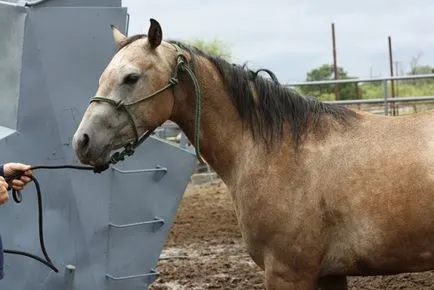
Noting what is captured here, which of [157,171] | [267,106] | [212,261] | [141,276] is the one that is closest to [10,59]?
[157,171]

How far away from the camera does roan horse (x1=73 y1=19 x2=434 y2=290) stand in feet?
11.2

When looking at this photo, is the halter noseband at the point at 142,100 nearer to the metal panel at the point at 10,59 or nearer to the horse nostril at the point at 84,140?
the horse nostril at the point at 84,140

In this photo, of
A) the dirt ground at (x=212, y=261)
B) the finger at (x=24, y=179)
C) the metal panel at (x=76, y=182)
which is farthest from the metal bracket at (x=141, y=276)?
the finger at (x=24, y=179)

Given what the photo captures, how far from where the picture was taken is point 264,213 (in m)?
3.60

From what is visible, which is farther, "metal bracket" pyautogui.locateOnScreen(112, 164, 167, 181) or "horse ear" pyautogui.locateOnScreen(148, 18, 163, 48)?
"metal bracket" pyautogui.locateOnScreen(112, 164, 167, 181)

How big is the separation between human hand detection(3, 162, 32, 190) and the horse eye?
0.65m

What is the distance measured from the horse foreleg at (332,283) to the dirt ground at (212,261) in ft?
6.02

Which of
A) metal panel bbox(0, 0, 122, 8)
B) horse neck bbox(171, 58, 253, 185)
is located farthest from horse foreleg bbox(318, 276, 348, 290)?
metal panel bbox(0, 0, 122, 8)

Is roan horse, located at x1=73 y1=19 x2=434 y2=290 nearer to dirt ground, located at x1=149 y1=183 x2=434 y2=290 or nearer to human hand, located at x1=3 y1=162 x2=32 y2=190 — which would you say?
human hand, located at x1=3 y1=162 x2=32 y2=190

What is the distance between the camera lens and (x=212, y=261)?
6.93 m

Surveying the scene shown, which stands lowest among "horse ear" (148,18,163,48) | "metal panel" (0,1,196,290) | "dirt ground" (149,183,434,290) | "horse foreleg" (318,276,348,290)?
"dirt ground" (149,183,434,290)

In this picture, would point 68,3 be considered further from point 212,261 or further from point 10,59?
point 212,261

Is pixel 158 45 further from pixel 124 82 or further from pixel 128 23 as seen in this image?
pixel 128 23

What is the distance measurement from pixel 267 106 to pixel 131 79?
31.1 inches
